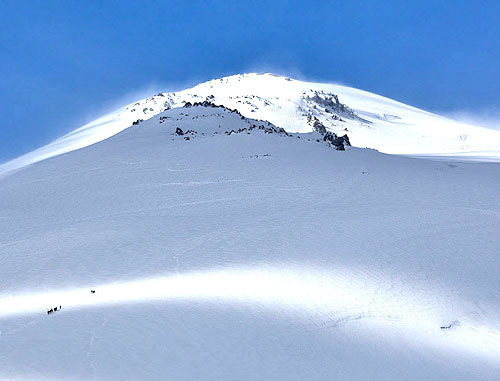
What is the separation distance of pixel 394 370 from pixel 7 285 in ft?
24.9

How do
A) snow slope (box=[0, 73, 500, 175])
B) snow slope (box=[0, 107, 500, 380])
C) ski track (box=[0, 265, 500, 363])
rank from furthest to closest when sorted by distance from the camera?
snow slope (box=[0, 73, 500, 175]) < ski track (box=[0, 265, 500, 363]) < snow slope (box=[0, 107, 500, 380])

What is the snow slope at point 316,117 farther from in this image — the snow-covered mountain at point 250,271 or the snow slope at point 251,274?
the snow slope at point 251,274

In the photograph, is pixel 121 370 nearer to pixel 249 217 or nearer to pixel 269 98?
pixel 249 217

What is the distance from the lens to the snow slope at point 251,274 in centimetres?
625

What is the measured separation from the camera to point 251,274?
9.20 meters

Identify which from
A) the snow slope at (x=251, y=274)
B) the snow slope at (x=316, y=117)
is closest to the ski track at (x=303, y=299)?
the snow slope at (x=251, y=274)

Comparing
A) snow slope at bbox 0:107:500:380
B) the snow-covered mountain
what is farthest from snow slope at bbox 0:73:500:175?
snow slope at bbox 0:107:500:380

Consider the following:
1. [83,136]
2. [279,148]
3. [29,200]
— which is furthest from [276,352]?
[83,136]

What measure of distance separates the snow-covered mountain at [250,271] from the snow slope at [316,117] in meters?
33.5

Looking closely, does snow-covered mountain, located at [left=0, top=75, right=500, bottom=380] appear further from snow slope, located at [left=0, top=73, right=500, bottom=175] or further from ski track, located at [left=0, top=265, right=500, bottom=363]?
snow slope, located at [left=0, top=73, right=500, bottom=175]

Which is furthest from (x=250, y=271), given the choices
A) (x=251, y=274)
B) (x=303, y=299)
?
(x=303, y=299)

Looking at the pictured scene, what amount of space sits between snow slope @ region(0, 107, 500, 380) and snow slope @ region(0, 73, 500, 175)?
34.0 meters

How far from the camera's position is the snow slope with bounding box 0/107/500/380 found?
246 inches

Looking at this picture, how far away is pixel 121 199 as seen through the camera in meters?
15.7
